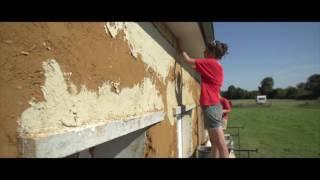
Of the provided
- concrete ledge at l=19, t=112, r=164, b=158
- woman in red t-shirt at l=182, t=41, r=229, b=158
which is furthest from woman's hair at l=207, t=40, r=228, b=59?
concrete ledge at l=19, t=112, r=164, b=158

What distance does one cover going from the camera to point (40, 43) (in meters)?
1.26

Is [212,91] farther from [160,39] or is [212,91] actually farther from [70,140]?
[70,140]

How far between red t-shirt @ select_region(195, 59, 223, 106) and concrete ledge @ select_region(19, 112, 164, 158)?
1996 mm

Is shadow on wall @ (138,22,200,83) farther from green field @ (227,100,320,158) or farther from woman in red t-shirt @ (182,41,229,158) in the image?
green field @ (227,100,320,158)

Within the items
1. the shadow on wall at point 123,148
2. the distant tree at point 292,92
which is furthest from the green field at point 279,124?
the shadow on wall at point 123,148

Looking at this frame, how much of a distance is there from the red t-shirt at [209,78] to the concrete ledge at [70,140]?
2.00 meters

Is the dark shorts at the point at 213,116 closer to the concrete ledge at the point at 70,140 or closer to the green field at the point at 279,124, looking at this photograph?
the concrete ledge at the point at 70,140

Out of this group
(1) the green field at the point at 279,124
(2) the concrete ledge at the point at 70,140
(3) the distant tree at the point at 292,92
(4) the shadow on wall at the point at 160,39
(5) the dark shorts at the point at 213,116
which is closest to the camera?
(2) the concrete ledge at the point at 70,140

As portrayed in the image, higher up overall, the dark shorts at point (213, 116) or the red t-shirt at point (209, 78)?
the red t-shirt at point (209, 78)

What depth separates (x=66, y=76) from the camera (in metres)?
1.46

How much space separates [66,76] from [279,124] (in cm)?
3750

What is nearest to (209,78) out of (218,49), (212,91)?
(212,91)

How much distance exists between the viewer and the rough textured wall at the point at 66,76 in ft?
3.65
